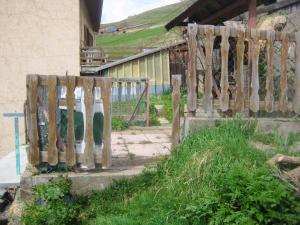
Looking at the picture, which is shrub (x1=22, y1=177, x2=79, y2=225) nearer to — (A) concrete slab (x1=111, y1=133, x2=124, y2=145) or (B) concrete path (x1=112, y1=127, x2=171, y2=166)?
(B) concrete path (x1=112, y1=127, x2=171, y2=166)

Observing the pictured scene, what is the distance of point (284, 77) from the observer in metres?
7.06

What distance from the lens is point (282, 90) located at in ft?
23.2

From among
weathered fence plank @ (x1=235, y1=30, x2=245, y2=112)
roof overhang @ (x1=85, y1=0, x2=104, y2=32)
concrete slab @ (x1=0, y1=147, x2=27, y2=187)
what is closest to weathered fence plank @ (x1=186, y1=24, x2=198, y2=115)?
weathered fence plank @ (x1=235, y1=30, x2=245, y2=112)

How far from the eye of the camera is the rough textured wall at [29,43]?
13789mm

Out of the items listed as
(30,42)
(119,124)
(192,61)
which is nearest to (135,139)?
(119,124)

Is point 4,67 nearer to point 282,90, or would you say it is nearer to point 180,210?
point 282,90

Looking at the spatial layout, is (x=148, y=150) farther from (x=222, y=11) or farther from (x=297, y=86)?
(x=222, y=11)

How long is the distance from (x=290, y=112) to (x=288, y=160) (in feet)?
7.91

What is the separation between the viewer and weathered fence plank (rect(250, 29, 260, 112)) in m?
6.89

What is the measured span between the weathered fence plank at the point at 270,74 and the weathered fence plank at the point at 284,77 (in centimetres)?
16

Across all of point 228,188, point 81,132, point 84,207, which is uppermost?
point 81,132

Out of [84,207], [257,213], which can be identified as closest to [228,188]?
[257,213]

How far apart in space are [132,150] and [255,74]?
2.65 metres

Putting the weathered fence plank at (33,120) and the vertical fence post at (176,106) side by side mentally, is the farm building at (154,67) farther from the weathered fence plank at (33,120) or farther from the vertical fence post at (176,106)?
the weathered fence plank at (33,120)
